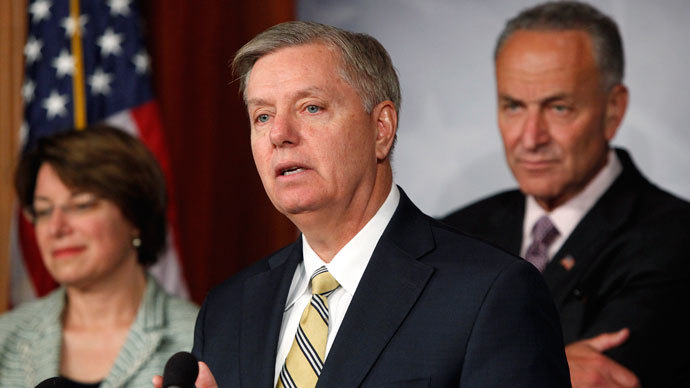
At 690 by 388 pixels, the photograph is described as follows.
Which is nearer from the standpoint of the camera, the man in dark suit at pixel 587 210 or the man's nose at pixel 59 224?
the man in dark suit at pixel 587 210

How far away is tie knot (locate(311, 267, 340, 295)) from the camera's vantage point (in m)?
1.94

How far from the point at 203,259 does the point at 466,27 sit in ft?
5.69

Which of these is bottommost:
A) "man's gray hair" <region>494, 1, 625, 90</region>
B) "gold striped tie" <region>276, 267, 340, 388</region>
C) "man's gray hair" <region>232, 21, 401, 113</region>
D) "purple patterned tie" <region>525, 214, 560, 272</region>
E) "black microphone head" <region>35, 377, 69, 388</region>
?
"purple patterned tie" <region>525, 214, 560, 272</region>

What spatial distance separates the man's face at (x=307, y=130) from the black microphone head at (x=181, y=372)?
40 centimetres

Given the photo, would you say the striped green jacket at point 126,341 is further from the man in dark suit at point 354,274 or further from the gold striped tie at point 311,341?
the gold striped tie at point 311,341

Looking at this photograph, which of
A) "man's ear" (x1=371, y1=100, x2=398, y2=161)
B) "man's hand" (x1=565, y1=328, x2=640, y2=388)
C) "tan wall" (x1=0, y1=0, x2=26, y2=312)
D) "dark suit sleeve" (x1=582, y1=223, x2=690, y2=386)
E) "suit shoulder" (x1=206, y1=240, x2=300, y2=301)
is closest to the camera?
"man's ear" (x1=371, y1=100, x2=398, y2=161)

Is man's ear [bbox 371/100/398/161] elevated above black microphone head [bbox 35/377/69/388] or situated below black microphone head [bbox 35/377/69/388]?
above

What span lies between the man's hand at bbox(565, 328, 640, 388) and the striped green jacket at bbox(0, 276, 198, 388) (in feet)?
4.39

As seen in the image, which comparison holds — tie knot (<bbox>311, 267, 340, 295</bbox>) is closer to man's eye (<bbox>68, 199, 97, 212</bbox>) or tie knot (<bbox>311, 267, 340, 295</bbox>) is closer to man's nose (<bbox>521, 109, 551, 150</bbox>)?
man's nose (<bbox>521, 109, 551, 150</bbox>)

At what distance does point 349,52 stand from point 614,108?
1633mm

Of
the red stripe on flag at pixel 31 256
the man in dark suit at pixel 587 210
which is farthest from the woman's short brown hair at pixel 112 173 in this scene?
the man in dark suit at pixel 587 210

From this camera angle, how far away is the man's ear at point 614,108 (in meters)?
3.24

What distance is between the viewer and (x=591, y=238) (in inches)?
116

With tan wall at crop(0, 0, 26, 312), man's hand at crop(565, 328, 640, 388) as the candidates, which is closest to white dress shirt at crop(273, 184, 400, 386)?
man's hand at crop(565, 328, 640, 388)
